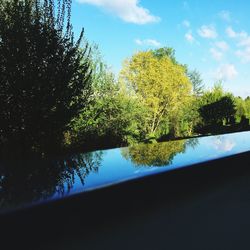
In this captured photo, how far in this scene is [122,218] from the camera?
7.82 ft

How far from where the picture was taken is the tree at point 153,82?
965 inches

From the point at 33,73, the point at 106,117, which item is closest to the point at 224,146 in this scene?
the point at 33,73

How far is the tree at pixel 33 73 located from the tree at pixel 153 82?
1583 cm

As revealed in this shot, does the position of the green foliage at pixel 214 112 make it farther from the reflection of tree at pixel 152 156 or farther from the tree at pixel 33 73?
the reflection of tree at pixel 152 156

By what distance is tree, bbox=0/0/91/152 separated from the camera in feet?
24.6

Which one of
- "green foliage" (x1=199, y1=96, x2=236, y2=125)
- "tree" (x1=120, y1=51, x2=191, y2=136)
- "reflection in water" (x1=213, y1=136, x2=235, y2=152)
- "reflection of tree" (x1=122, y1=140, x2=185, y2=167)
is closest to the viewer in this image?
"reflection of tree" (x1=122, y1=140, x2=185, y2=167)

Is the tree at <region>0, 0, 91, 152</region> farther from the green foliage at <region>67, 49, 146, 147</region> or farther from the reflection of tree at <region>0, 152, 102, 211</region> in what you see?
the green foliage at <region>67, 49, 146, 147</region>

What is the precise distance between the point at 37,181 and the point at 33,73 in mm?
5512

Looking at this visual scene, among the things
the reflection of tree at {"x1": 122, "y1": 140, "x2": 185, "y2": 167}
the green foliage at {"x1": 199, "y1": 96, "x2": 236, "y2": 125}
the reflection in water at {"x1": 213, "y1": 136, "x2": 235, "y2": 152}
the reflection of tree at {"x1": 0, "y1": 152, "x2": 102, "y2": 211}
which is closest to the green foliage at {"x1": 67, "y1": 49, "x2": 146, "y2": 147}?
the reflection in water at {"x1": 213, "y1": 136, "x2": 235, "y2": 152}

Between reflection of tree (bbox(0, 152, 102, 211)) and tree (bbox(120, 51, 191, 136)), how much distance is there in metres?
20.5

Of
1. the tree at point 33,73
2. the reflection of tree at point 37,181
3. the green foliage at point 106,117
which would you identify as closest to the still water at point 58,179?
the reflection of tree at point 37,181

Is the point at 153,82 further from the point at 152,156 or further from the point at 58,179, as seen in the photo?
the point at 58,179

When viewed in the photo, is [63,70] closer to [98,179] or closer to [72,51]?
[72,51]

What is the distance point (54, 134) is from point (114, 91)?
9.62 metres
